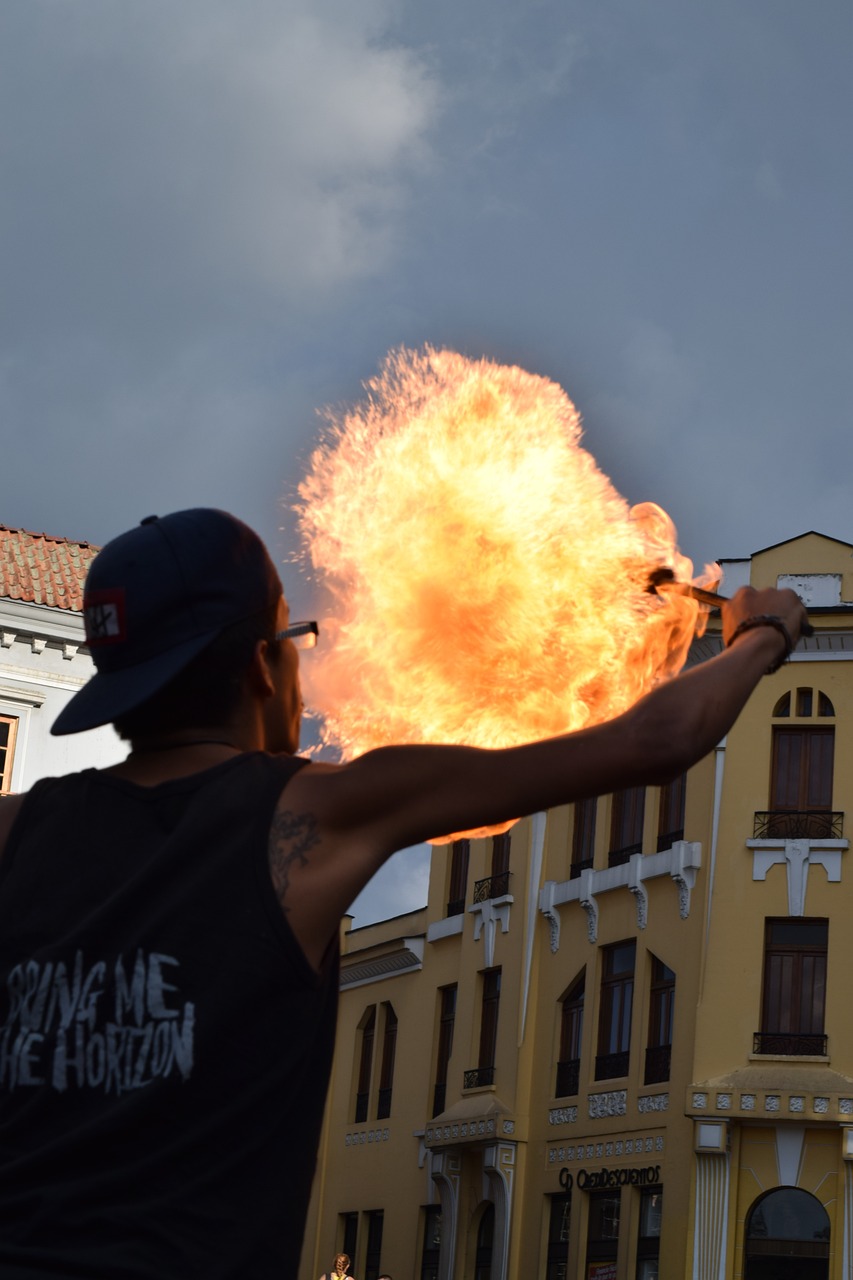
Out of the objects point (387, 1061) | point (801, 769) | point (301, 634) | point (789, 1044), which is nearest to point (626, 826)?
point (801, 769)

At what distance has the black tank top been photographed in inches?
84.6

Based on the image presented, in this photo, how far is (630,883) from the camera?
1185 inches

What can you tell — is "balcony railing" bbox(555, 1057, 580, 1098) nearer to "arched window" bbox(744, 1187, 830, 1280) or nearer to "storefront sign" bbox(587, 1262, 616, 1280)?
"storefront sign" bbox(587, 1262, 616, 1280)

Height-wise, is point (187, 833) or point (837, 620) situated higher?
point (837, 620)

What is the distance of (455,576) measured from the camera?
459 cm

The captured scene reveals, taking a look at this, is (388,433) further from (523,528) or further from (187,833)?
(187,833)

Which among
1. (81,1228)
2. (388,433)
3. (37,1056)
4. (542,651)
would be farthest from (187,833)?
(388,433)

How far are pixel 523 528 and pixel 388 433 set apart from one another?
686mm

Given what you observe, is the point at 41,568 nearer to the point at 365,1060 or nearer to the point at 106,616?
the point at 365,1060

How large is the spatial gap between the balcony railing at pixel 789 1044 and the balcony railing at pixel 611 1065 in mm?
2672

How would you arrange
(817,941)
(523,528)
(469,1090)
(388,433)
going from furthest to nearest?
(469,1090) → (817,941) → (388,433) → (523,528)

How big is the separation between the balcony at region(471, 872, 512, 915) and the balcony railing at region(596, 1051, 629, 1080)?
14.2 feet

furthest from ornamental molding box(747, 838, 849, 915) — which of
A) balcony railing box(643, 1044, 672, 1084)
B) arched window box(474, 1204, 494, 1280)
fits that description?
arched window box(474, 1204, 494, 1280)

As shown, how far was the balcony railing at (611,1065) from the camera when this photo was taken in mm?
29703
